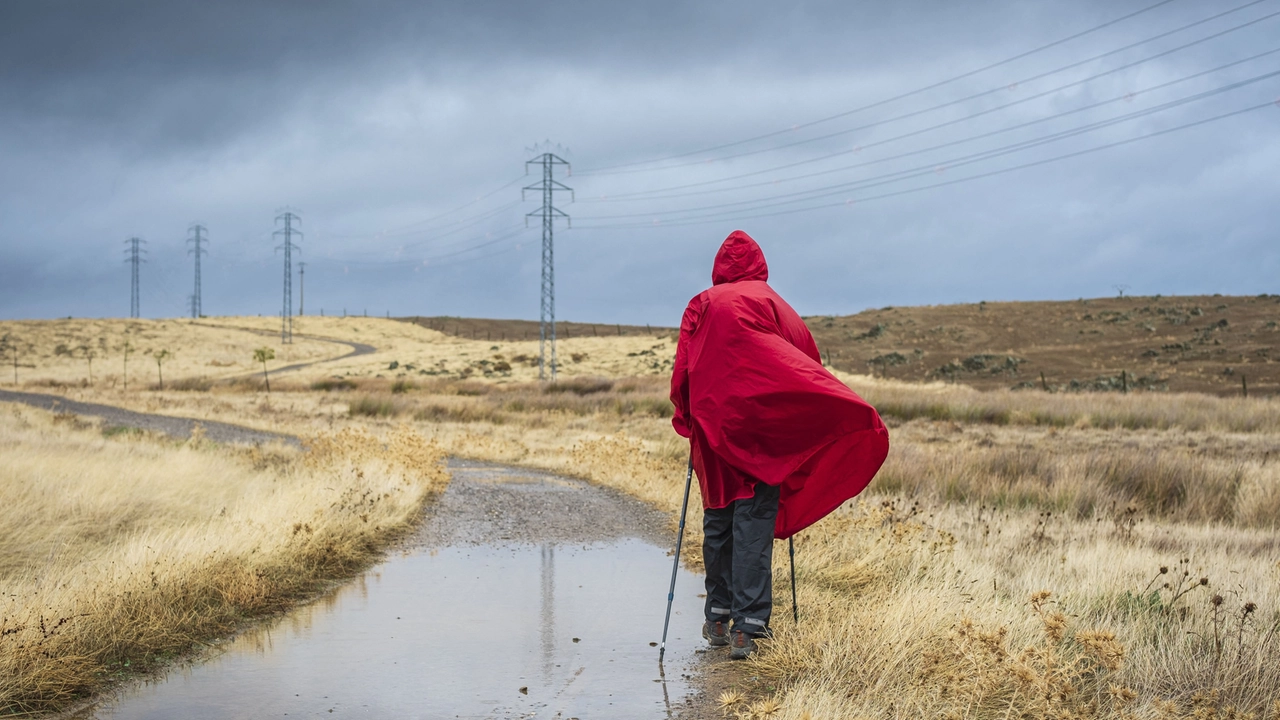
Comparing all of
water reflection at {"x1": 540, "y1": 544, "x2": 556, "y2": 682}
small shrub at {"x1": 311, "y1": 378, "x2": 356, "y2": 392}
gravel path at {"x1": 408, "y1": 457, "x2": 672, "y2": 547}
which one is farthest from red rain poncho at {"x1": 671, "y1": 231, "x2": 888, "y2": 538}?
small shrub at {"x1": 311, "y1": 378, "x2": 356, "y2": 392}

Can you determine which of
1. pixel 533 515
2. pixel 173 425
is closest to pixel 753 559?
pixel 533 515

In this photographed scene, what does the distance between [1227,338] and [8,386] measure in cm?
7433

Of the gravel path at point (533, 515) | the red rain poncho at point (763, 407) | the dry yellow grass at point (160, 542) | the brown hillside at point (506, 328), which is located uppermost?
the brown hillside at point (506, 328)

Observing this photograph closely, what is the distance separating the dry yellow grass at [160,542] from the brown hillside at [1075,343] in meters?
39.8

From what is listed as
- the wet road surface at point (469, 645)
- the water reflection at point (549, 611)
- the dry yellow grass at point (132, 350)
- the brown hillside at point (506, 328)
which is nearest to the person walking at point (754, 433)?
the wet road surface at point (469, 645)

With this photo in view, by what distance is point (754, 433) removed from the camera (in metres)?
5.62

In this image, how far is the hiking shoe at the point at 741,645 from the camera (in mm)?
5648

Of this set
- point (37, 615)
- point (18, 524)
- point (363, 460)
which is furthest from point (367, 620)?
point (363, 460)

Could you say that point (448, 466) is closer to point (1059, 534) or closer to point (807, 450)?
point (1059, 534)

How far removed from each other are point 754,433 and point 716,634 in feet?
4.40

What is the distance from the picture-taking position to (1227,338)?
63062 millimetres

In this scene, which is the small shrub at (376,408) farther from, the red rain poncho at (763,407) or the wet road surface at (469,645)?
the red rain poncho at (763,407)

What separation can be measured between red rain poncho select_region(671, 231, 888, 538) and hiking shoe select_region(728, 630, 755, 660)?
0.65m

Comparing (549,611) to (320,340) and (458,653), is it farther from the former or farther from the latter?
(320,340)
